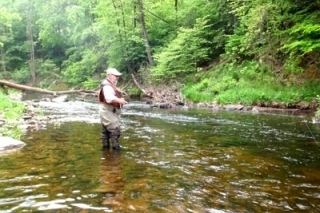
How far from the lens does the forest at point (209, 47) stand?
54.3 ft

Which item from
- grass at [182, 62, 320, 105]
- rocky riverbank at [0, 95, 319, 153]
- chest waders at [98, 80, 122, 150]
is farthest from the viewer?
grass at [182, 62, 320, 105]

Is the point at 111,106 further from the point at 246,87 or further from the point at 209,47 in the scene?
the point at 209,47

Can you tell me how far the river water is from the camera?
4.42 m

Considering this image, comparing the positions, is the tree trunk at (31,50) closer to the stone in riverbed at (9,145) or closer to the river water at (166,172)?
the river water at (166,172)

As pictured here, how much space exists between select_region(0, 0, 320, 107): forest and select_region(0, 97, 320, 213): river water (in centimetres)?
681

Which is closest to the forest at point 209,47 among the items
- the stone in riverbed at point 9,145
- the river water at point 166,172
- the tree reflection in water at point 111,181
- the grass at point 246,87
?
the grass at point 246,87

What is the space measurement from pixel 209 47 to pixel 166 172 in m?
20.0

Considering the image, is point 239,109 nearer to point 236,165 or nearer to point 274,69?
point 274,69

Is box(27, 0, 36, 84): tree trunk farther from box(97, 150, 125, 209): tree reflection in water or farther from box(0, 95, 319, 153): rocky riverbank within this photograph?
box(97, 150, 125, 209): tree reflection in water

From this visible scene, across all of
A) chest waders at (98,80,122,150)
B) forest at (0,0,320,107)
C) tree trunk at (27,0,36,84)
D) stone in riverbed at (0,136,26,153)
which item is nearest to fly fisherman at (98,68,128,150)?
chest waders at (98,80,122,150)

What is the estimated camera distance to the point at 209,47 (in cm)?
2503

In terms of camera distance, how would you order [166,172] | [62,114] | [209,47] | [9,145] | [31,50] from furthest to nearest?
[31,50]
[209,47]
[62,114]
[9,145]
[166,172]

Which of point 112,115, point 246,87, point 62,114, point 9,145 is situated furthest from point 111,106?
point 246,87

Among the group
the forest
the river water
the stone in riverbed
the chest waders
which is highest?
the forest
